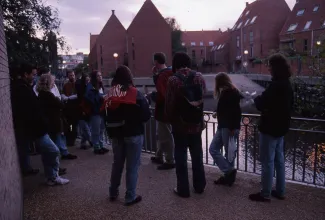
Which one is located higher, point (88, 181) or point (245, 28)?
point (245, 28)

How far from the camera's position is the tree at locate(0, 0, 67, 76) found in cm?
1057

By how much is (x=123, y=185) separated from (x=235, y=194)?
165 centimetres

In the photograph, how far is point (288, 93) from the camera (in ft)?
12.1

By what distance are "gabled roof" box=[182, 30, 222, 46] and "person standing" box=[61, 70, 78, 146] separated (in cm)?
7379

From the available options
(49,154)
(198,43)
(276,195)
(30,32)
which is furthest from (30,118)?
(198,43)

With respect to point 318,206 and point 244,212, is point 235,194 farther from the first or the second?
point 318,206

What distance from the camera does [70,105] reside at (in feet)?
23.0

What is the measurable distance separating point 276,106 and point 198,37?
79.4 metres

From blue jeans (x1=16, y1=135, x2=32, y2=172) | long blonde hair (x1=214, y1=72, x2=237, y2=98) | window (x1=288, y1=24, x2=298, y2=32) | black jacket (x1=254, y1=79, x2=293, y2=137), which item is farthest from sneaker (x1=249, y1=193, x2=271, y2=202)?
window (x1=288, y1=24, x2=298, y2=32)

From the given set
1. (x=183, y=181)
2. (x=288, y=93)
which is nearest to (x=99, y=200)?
(x=183, y=181)

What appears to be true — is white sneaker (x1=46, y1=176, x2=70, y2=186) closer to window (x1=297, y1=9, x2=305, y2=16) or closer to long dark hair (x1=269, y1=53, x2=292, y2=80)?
long dark hair (x1=269, y1=53, x2=292, y2=80)

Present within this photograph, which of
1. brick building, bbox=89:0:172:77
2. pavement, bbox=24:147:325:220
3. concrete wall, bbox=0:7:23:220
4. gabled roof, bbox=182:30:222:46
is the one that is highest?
gabled roof, bbox=182:30:222:46

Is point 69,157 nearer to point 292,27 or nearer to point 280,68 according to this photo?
point 280,68

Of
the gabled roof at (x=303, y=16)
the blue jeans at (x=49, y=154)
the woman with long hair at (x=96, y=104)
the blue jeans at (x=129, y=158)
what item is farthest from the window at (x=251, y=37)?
the blue jeans at (x=129, y=158)
